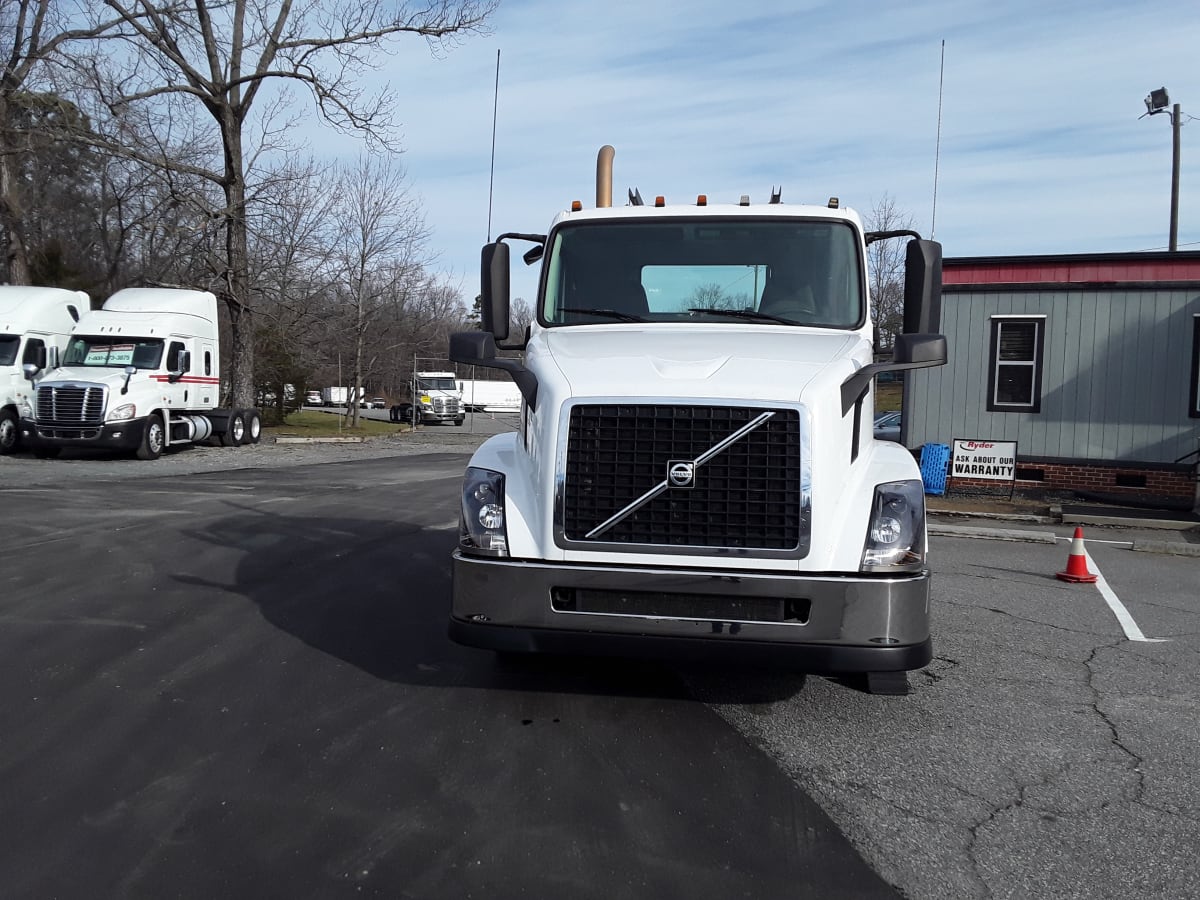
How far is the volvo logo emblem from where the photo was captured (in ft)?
13.8

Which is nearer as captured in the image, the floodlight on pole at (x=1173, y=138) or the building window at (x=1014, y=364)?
the building window at (x=1014, y=364)

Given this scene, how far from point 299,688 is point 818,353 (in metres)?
3.10

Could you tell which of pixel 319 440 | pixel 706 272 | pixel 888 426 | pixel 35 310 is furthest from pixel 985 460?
pixel 319 440

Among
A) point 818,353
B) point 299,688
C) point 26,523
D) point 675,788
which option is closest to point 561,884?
point 675,788

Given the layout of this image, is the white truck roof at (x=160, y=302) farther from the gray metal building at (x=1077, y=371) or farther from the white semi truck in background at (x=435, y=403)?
the white semi truck in background at (x=435, y=403)

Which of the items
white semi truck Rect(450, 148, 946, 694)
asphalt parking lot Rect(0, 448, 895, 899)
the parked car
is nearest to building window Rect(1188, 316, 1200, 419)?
the parked car

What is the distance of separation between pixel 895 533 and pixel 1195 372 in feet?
44.9

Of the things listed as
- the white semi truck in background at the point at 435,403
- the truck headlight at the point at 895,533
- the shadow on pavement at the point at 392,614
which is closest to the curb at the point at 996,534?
the shadow on pavement at the point at 392,614

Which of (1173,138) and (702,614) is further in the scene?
(1173,138)

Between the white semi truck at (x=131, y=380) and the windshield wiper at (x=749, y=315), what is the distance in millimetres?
17673

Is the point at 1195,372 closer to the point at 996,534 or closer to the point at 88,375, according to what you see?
the point at 996,534

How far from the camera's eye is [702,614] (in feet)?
13.6

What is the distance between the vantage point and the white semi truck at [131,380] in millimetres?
19656

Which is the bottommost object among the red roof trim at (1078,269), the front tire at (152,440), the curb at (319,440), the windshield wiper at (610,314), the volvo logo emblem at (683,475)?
the curb at (319,440)
